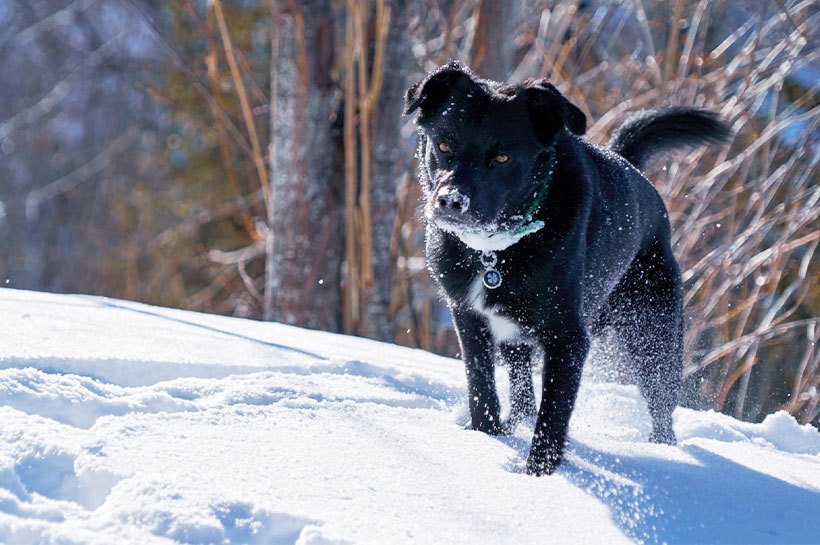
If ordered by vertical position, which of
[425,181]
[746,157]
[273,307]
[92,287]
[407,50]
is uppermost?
[407,50]

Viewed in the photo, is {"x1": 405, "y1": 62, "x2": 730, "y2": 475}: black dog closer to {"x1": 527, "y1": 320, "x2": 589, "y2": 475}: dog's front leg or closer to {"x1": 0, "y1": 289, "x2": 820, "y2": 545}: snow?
{"x1": 527, "y1": 320, "x2": 589, "y2": 475}: dog's front leg

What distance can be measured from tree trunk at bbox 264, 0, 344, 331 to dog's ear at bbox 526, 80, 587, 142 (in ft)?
9.32

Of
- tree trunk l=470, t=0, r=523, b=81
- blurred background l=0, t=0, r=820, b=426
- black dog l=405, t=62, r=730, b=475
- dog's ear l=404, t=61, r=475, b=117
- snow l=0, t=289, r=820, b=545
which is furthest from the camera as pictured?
tree trunk l=470, t=0, r=523, b=81

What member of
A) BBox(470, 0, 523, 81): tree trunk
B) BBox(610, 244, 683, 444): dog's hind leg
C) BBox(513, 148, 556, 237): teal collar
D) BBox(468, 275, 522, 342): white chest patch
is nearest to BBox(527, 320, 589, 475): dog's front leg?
BBox(468, 275, 522, 342): white chest patch

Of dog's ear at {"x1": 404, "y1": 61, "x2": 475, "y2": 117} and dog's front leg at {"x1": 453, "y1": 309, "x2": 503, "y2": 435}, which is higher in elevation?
dog's ear at {"x1": 404, "y1": 61, "x2": 475, "y2": 117}

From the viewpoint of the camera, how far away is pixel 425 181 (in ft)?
10.7

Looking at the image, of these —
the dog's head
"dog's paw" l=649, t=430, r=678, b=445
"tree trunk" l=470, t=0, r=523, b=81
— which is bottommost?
"dog's paw" l=649, t=430, r=678, b=445

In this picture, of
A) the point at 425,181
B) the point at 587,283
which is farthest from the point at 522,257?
the point at 425,181

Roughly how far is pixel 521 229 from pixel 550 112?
0.42m

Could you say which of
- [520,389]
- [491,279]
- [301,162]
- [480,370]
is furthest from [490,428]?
[301,162]

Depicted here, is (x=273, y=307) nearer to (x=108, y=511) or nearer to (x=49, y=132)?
(x=108, y=511)

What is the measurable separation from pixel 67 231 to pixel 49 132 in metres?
2.25

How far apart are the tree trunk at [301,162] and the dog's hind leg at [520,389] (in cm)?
256

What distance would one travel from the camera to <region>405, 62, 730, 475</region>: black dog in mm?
2916
